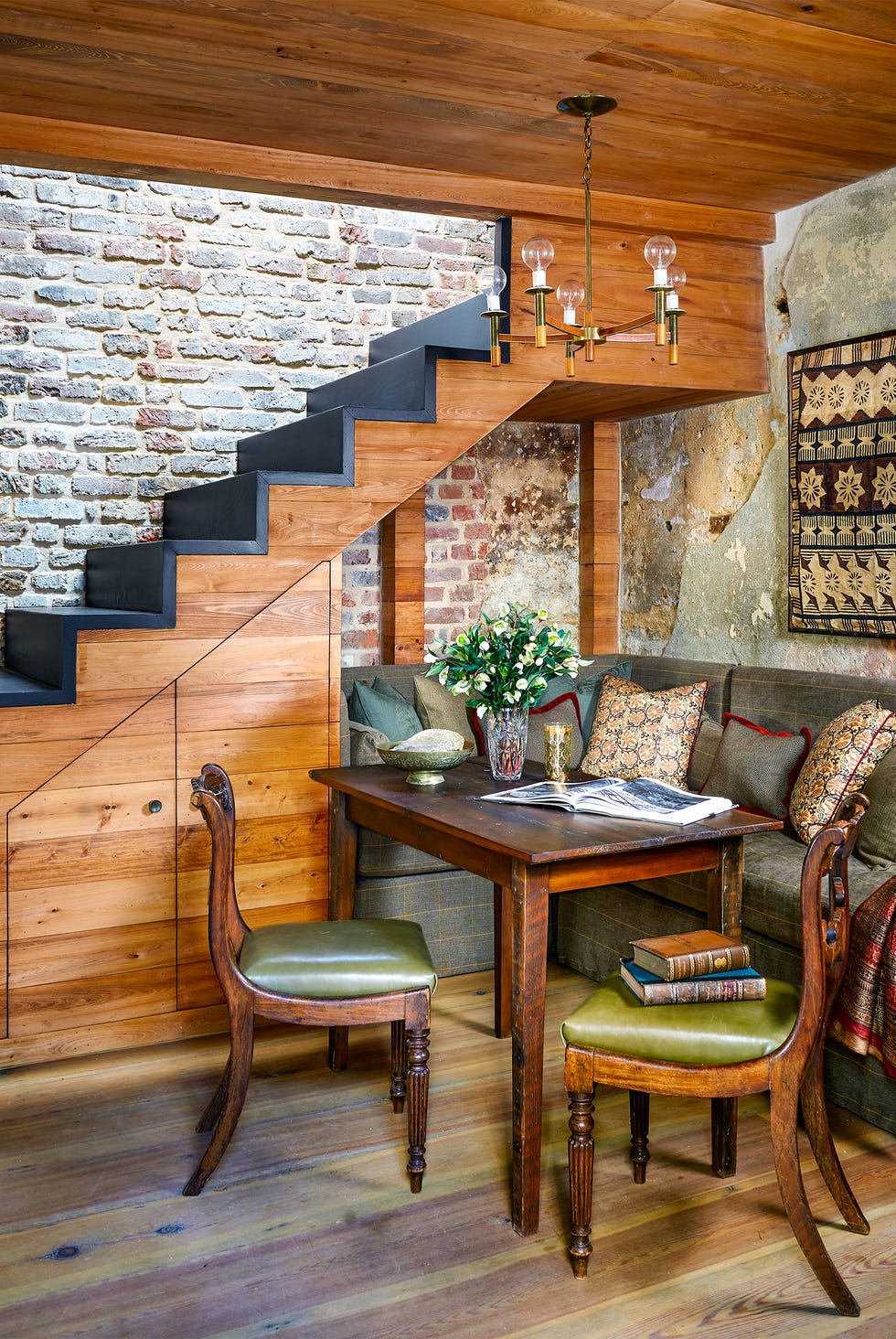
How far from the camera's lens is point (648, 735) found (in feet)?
12.7

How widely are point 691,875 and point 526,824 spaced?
1022 mm

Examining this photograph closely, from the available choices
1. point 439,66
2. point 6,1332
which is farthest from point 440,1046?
point 439,66

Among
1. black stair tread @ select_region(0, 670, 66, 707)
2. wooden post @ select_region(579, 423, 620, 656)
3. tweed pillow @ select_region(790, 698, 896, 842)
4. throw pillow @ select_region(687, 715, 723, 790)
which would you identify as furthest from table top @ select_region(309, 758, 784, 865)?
wooden post @ select_region(579, 423, 620, 656)

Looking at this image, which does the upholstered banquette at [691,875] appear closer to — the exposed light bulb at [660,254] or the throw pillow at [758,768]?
the throw pillow at [758,768]

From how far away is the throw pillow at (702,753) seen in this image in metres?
3.84

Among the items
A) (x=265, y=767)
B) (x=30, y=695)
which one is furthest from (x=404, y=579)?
(x=30, y=695)

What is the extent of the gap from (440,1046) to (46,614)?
5.75ft

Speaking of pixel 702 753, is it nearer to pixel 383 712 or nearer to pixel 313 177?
pixel 383 712

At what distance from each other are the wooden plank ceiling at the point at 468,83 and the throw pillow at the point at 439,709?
69.7 inches

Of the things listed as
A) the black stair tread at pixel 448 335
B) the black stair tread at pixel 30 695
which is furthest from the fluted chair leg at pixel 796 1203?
the black stair tread at pixel 448 335

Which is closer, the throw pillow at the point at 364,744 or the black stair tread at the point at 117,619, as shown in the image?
the black stair tread at the point at 117,619

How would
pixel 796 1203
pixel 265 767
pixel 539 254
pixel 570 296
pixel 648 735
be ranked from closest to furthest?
pixel 796 1203 → pixel 539 254 → pixel 570 296 → pixel 265 767 → pixel 648 735

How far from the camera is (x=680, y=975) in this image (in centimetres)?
218

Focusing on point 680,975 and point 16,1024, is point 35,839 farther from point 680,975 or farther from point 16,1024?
point 680,975
